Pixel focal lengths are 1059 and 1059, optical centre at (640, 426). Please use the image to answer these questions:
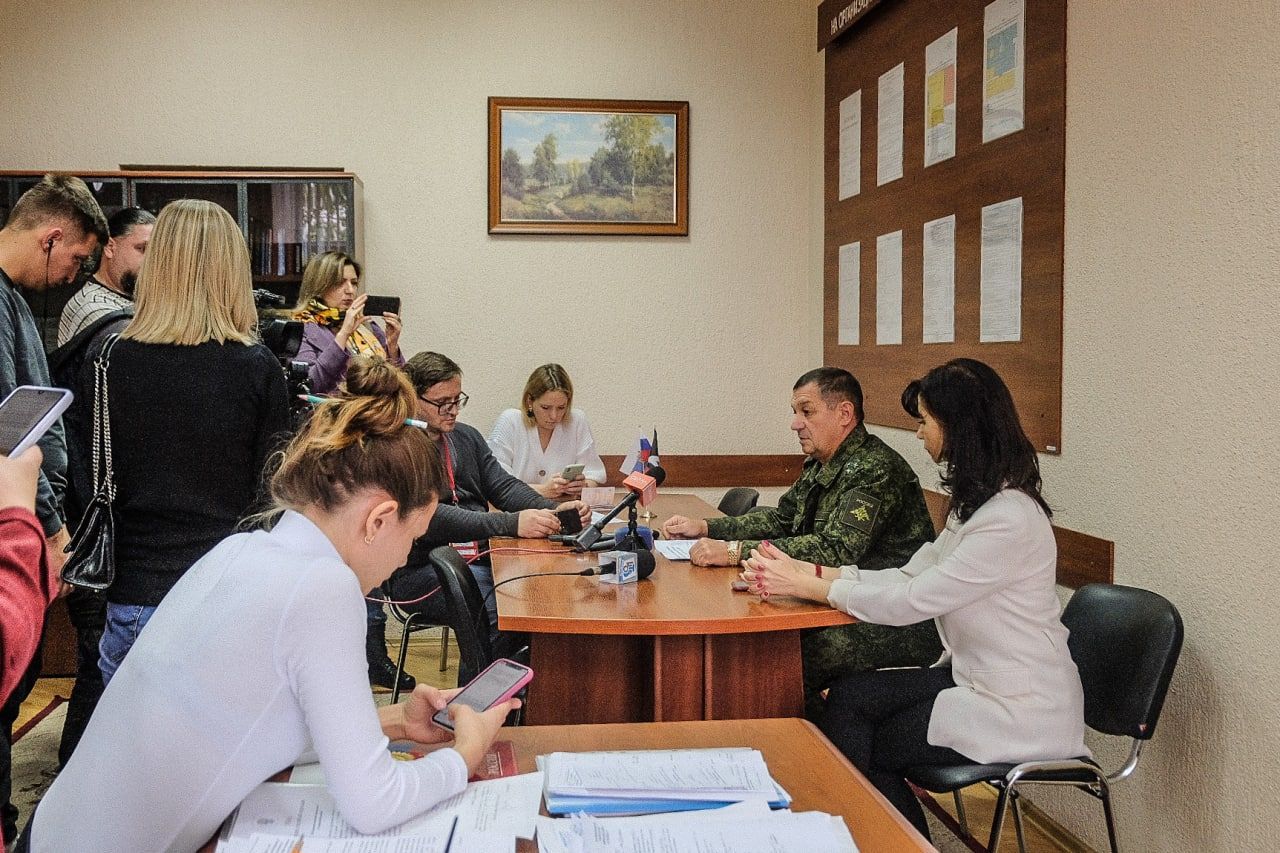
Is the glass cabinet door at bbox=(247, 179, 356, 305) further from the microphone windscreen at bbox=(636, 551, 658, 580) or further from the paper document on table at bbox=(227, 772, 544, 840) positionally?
the paper document on table at bbox=(227, 772, 544, 840)

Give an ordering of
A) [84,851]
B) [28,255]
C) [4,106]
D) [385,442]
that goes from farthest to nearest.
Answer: [4,106]
[28,255]
[385,442]
[84,851]

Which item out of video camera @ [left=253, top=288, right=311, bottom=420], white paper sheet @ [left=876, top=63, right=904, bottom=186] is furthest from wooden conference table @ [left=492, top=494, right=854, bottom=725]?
white paper sheet @ [left=876, top=63, right=904, bottom=186]

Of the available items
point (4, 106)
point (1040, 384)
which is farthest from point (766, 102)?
point (4, 106)

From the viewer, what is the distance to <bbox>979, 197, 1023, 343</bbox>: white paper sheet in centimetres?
337

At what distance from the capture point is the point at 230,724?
1.32 m

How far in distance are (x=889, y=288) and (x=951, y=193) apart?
640 mm

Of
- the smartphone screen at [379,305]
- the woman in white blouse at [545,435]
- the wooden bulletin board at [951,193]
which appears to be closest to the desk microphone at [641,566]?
the wooden bulletin board at [951,193]

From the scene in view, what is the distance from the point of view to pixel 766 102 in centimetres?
546

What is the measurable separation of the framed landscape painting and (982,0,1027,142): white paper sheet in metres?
2.07

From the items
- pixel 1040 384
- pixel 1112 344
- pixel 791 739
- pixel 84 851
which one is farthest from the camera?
pixel 1040 384

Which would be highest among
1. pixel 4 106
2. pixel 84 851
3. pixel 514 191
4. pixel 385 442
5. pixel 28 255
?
pixel 4 106

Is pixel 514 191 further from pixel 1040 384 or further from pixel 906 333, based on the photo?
pixel 1040 384

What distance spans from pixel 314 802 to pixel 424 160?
440 cm

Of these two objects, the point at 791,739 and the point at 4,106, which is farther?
the point at 4,106
